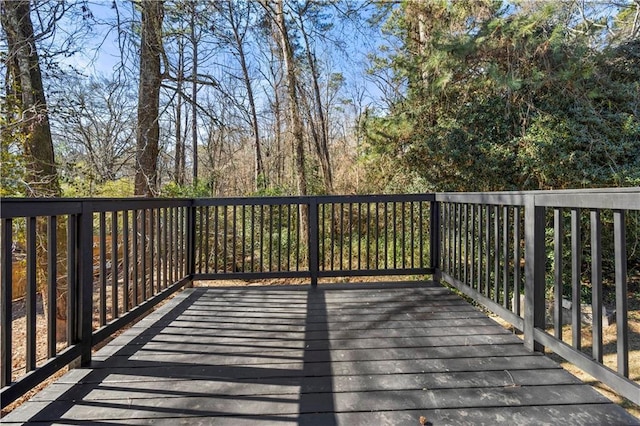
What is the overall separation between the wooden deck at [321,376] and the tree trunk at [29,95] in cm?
314

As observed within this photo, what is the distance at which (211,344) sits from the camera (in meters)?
2.02

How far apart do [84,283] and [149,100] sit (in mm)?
4591

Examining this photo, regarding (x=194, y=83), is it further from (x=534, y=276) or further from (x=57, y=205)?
(x=534, y=276)

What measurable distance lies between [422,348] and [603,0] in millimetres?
7900

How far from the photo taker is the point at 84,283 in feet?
5.80

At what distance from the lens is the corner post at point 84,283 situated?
5.76 ft

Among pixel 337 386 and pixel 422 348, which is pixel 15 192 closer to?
pixel 337 386

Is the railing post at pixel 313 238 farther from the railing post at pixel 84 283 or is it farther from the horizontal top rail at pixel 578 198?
the railing post at pixel 84 283

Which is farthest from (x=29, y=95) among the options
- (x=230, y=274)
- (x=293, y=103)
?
(x=293, y=103)

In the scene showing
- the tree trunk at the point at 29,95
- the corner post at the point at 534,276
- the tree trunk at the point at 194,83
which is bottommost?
the corner post at the point at 534,276

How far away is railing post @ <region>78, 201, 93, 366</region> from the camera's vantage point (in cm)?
176

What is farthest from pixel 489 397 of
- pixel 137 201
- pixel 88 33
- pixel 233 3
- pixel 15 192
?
pixel 233 3

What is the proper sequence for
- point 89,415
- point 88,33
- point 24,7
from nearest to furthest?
point 89,415, point 24,7, point 88,33

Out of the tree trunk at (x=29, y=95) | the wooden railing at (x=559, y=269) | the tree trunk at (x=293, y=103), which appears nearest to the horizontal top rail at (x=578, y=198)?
the wooden railing at (x=559, y=269)
